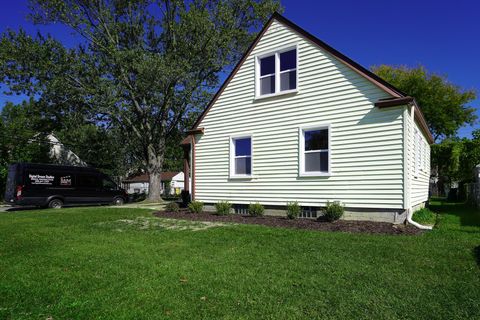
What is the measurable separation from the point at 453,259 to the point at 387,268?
56.1 inches

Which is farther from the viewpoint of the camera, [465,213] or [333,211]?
[465,213]

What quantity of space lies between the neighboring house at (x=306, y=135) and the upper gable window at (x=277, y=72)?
→ 0.04 meters

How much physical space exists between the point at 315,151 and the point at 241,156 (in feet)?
10.1

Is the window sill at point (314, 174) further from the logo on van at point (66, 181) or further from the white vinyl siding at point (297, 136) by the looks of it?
the logo on van at point (66, 181)

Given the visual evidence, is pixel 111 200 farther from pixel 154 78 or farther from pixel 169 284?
pixel 169 284

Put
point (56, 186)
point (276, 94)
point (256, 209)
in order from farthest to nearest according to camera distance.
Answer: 1. point (56, 186)
2. point (276, 94)
3. point (256, 209)

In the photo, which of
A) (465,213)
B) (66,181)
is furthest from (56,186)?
(465,213)

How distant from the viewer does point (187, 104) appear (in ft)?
76.7

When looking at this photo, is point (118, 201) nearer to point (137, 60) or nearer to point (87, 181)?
point (87, 181)

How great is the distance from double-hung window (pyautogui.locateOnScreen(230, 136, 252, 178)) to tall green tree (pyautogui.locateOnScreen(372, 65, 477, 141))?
2650cm

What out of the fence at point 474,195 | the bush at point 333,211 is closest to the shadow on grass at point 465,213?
the fence at point 474,195

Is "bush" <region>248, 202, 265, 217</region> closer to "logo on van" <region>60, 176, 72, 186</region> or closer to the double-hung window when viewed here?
the double-hung window

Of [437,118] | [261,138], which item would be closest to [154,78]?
[261,138]

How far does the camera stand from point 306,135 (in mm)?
11586
